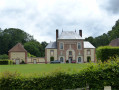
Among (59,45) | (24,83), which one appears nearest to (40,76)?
(24,83)

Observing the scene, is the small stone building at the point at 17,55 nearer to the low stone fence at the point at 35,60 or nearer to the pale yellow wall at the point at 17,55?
the pale yellow wall at the point at 17,55

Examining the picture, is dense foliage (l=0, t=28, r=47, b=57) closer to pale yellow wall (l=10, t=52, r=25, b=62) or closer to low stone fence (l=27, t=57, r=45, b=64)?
low stone fence (l=27, t=57, r=45, b=64)

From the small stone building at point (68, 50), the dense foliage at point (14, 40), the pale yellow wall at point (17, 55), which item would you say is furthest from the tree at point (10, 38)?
the small stone building at point (68, 50)

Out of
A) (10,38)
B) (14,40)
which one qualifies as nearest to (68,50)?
(10,38)

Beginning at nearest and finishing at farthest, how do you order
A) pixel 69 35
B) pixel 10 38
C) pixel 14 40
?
pixel 69 35
pixel 10 38
pixel 14 40

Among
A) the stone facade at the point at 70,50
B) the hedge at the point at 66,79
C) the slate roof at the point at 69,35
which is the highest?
the slate roof at the point at 69,35

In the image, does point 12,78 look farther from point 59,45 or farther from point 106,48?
point 59,45

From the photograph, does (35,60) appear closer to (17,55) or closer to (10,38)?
(17,55)

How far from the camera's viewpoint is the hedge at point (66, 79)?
19.9 feet

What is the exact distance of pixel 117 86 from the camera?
6.49 meters

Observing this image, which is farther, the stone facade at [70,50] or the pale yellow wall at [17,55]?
the stone facade at [70,50]

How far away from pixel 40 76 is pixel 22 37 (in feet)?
208

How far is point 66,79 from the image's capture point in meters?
6.19

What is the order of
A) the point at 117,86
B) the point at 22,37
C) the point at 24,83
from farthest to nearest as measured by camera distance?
the point at 22,37
the point at 117,86
the point at 24,83
